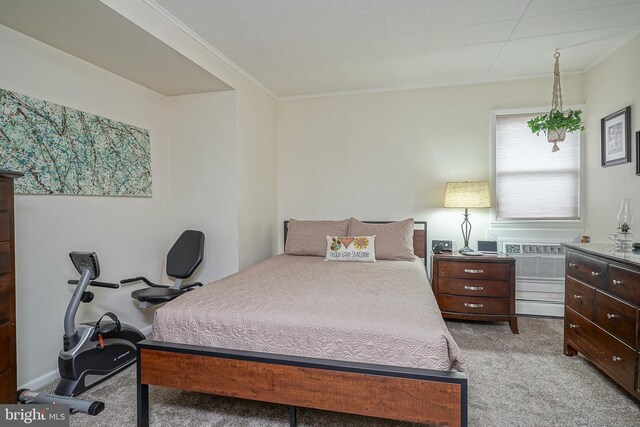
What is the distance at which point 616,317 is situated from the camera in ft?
6.57

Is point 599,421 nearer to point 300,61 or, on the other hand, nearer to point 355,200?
point 355,200

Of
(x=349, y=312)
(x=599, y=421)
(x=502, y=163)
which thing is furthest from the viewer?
(x=502, y=163)

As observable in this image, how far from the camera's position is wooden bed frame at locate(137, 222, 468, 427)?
1.41 meters

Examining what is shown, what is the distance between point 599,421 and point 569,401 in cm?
19

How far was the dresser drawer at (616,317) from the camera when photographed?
187 centimetres

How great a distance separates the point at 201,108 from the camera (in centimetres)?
335

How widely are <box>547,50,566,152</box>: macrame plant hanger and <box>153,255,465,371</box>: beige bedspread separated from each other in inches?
79.9

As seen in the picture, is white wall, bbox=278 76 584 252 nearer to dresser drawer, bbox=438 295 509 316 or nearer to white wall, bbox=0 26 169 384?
dresser drawer, bbox=438 295 509 316

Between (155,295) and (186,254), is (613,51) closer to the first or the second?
(186,254)

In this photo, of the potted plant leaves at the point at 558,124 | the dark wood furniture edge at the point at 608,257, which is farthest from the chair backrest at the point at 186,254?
the potted plant leaves at the point at 558,124

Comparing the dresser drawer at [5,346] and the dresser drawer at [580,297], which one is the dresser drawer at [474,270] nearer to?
the dresser drawer at [580,297]

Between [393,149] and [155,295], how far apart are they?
2899 millimetres

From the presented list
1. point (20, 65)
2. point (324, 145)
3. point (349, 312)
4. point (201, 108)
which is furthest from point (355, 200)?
point (20, 65)

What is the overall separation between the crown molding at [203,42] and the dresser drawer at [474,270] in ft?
9.03
